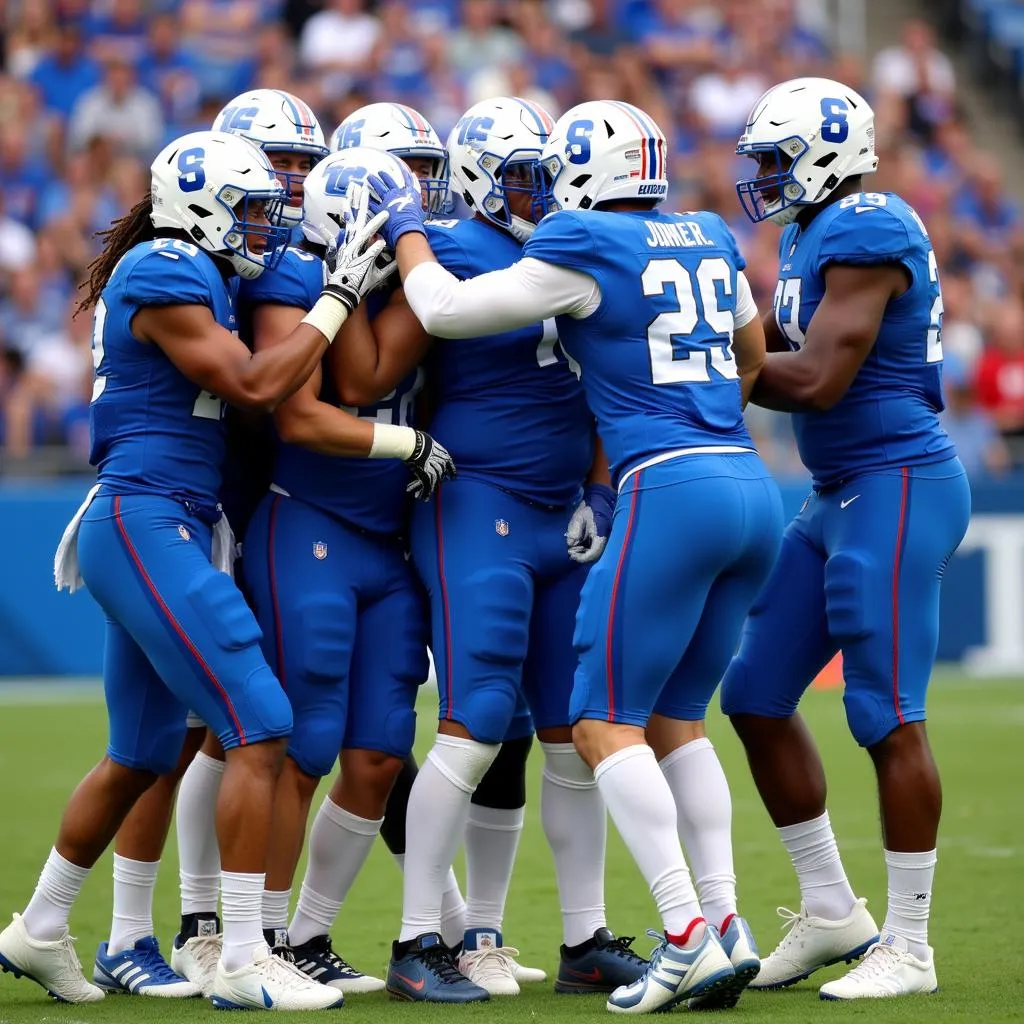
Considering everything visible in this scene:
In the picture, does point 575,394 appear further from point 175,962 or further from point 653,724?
point 175,962

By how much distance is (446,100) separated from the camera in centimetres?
1502

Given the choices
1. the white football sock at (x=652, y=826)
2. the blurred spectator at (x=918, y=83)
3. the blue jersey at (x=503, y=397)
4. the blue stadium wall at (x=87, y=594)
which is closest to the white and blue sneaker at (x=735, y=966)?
the white football sock at (x=652, y=826)

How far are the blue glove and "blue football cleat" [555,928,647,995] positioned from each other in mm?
1946

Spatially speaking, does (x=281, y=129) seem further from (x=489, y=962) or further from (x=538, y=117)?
(x=489, y=962)

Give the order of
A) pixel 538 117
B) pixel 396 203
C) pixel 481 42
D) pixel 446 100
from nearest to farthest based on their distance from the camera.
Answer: pixel 396 203 → pixel 538 117 → pixel 446 100 → pixel 481 42

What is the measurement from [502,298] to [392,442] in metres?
0.51

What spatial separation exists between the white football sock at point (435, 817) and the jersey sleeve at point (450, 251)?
49.0 inches

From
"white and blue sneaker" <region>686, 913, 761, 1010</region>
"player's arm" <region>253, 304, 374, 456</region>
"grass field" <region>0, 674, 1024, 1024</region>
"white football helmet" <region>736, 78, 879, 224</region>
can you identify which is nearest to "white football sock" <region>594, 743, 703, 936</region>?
"white and blue sneaker" <region>686, 913, 761, 1010</region>

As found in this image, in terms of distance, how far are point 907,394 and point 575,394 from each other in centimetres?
90

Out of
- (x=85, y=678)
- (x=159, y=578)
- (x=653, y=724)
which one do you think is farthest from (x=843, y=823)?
(x=85, y=678)

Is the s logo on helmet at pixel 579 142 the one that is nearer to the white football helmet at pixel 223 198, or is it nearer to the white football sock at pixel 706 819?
the white football helmet at pixel 223 198

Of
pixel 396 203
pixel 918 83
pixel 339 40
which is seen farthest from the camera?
pixel 918 83

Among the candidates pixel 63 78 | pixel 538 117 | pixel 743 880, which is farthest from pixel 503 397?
pixel 63 78

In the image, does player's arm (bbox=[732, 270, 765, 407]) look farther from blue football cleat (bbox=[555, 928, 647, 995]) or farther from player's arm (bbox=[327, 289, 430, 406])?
blue football cleat (bbox=[555, 928, 647, 995])
